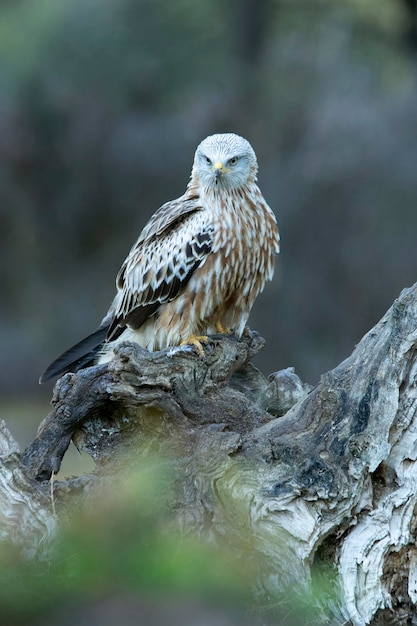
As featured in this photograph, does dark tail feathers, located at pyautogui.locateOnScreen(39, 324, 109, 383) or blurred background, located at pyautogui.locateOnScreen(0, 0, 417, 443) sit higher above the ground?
blurred background, located at pyautogui.locateOnScreen(0, 0, 417, 443)

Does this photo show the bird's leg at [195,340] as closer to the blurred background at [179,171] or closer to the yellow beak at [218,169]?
the yellow beak at [218,169]

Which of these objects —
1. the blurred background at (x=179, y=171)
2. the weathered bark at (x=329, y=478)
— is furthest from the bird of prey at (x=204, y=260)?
the blurred background at (x=179, y=171)

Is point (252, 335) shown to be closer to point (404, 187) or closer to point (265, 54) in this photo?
point (404, 187)

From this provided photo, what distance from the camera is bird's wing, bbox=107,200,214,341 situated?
24.1 feet

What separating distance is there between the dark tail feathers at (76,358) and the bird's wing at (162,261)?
15 centimetres

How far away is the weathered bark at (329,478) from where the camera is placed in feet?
17.3

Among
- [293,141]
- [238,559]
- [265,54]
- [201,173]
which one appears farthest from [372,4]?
[238,559]

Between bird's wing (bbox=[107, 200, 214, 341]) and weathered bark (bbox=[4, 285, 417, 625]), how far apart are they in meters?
1.51

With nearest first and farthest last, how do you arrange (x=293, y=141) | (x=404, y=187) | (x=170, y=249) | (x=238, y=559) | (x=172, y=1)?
(x=238, y=559), (x=170, y=249), (x=404, y=187), (x=293, y=141), (x=172, y=1)

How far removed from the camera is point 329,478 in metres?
5.29

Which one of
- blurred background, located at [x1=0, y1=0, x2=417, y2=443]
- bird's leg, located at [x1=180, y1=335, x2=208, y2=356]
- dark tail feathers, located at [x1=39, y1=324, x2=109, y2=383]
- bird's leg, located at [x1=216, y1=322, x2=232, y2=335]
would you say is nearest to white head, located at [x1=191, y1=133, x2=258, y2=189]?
bird's leg, located at [x1=216, y1=322, x2=232, y2=335]

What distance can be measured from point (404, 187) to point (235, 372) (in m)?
10.7

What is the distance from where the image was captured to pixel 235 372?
23.2ft

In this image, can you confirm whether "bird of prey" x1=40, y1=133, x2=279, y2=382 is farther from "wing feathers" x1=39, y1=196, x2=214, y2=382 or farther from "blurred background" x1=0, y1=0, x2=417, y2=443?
"blurred background" x1=0, y1=0, x2=417, y2=443
